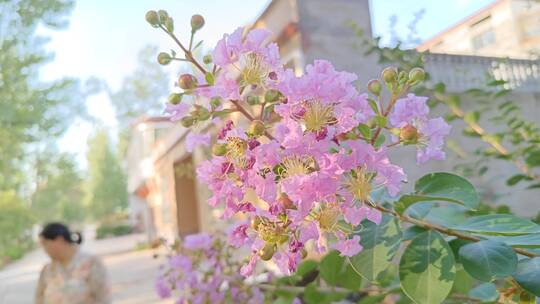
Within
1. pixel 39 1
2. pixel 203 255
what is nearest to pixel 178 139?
pixel 39 1

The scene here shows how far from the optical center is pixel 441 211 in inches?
28.6

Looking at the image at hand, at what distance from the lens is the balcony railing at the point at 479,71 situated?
1.47m

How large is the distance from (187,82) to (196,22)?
3.4 inches

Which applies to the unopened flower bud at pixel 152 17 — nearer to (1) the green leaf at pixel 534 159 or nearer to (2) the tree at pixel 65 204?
(1) the green leaf at pixel 534 159

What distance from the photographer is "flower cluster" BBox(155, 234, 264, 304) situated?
1.05 meters

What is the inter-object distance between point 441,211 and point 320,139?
1.26 ft

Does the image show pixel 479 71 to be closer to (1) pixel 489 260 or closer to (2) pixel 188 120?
(1) pixel 489 260

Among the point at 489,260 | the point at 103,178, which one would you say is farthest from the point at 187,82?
the point at 103,178

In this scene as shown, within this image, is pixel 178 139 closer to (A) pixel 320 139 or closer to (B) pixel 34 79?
(B) pixel 34 79

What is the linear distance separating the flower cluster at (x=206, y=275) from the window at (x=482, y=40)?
4.06 ft

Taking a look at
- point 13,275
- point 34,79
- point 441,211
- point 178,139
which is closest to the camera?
point 441,211

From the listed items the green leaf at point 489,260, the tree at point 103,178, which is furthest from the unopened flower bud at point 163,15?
the tree at point 103,178

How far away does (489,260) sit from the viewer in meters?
0.50

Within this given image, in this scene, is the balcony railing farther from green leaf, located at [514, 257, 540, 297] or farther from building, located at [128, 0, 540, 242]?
green leaf, located at [514, 257, 540, 297]
